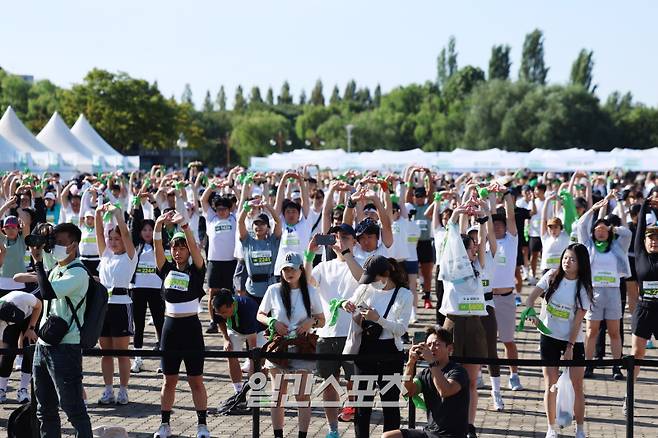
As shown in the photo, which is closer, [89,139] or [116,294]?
[116,294]

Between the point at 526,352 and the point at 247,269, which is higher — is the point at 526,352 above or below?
below

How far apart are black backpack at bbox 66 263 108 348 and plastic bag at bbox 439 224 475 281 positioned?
301cm

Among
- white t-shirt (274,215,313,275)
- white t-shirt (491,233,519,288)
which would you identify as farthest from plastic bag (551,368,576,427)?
white t-shirt (274,215,313,275)

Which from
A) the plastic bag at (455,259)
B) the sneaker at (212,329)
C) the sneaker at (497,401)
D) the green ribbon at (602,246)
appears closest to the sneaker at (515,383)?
the sneaker at (497,401)

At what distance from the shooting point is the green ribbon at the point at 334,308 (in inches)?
283

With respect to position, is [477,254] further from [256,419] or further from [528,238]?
[528,238]

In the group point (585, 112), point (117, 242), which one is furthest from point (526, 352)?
point (585, 112)

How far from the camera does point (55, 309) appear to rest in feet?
22.9

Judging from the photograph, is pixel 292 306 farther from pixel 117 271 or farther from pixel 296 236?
pixel 296 236

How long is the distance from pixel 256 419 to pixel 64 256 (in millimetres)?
1799

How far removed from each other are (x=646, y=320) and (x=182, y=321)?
15.1 ft

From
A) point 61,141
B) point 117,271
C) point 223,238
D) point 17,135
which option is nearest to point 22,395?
point 117,271

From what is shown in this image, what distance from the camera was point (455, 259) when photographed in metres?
8.46

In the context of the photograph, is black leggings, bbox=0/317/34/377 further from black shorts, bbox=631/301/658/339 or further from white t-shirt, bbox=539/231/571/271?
white t-shirt, bbox=539/231/571/271
